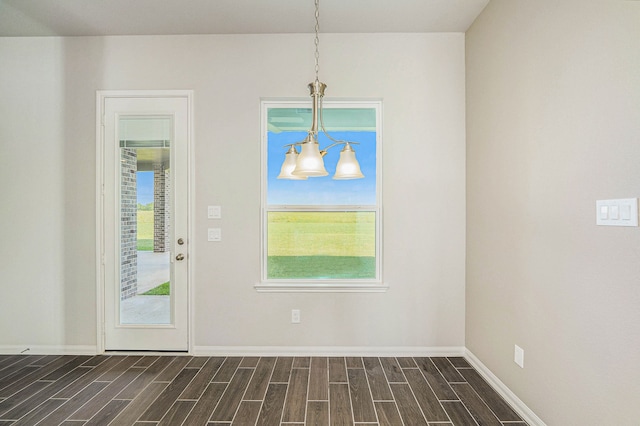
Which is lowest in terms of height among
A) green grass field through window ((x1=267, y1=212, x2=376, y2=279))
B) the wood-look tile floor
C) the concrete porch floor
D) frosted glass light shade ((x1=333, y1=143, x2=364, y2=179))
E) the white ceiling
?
the wood-look tile floor

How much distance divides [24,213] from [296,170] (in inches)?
115

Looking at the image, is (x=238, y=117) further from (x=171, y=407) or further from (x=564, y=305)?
(x=564, y=305)

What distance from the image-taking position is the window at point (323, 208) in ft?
9.94

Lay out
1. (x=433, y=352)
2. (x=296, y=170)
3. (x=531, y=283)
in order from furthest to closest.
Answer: (x=433, y=352), (x=531, y=283), (x=296, y=170)

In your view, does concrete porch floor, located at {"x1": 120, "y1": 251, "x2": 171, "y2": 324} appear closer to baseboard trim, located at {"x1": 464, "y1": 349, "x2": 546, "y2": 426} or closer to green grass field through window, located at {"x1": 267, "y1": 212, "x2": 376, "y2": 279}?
green grass field through window, located at {"x1": 267, "y1": 212, "x2": 376, "y2": 279}

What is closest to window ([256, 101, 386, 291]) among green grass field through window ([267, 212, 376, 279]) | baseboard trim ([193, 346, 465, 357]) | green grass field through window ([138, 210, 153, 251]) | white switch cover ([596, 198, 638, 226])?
green grass field through window ([267, 212, 376, 279])

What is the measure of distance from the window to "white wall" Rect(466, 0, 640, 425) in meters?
0.92

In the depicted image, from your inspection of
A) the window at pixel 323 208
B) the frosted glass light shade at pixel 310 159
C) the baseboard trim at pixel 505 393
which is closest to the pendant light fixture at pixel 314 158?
the frosted glass light shade at pixel 310 159

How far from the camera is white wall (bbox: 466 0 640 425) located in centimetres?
145

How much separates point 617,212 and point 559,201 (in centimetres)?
38

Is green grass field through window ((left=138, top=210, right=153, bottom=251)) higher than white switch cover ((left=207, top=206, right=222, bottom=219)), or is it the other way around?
white switch cover ((left=207, top=206, right=222, bottom=219))

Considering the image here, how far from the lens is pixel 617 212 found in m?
1.46

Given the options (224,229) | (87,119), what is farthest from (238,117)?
(87,119)

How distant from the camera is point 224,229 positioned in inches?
118
